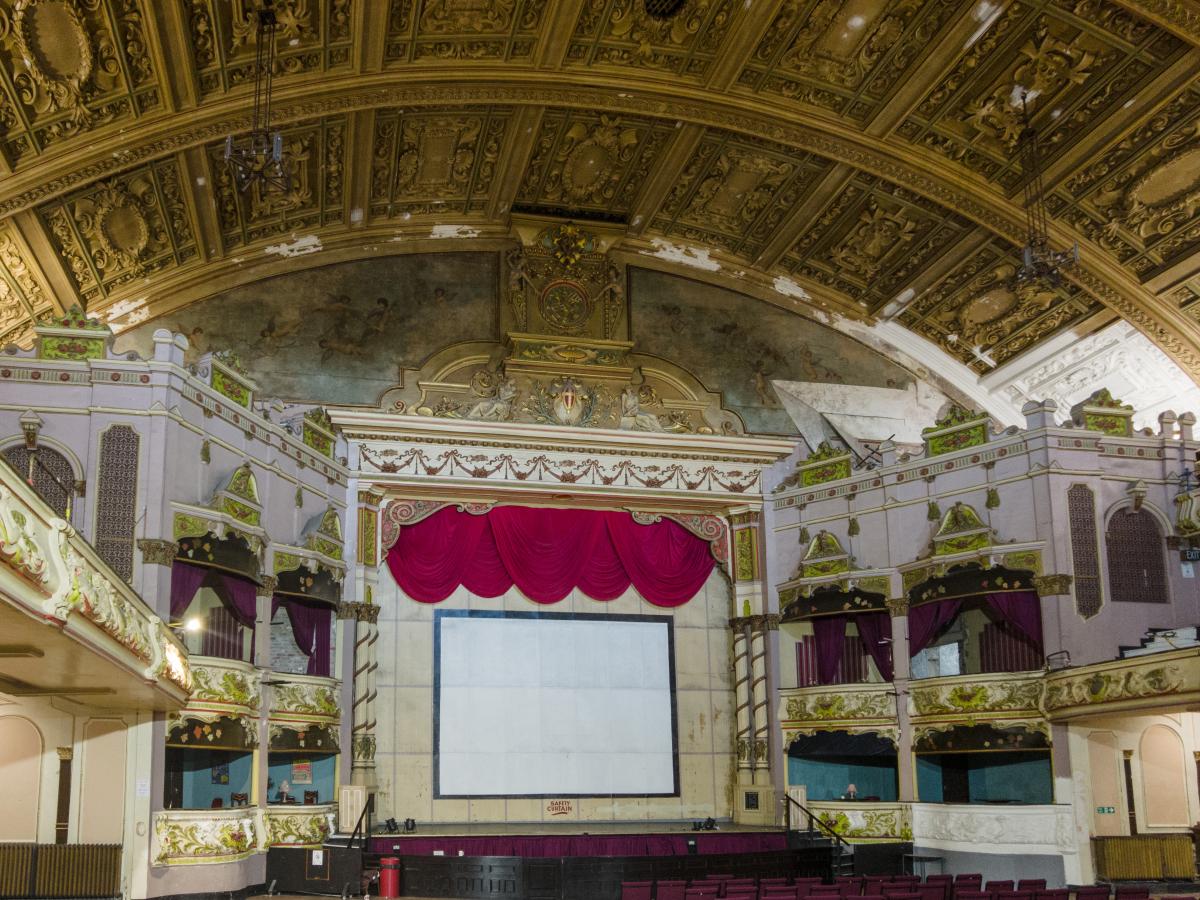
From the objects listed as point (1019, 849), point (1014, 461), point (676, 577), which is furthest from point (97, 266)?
point (1019, 849)

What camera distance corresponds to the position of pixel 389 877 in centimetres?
1978

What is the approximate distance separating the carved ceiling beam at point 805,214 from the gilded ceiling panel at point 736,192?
12 centimetres

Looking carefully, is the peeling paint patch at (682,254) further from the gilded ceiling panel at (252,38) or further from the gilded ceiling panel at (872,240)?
the gilded ceiling panel at (252,38)

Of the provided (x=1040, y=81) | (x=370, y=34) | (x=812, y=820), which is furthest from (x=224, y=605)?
(x=1040, y=81)

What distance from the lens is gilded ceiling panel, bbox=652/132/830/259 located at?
24625 millimetres

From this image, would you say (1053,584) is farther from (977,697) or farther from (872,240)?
(872,240)

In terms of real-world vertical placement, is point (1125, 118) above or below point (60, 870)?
above

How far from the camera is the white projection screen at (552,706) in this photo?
25.0 meters

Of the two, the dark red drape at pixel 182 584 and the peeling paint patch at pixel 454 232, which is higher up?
the peeling paint patch at pixel 454 232

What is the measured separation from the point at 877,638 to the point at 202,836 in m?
12.5

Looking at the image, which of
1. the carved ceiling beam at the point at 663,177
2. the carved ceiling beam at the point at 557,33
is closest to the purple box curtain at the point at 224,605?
the carved ceiling beam at the point at 557,33

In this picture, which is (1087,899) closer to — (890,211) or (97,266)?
(890,211)

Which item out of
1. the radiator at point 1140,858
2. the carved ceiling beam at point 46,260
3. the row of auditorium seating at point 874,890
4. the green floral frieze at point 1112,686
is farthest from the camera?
the carved ceiling beam at point 46,260

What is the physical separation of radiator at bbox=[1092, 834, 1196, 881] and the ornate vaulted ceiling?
9.43 metres
